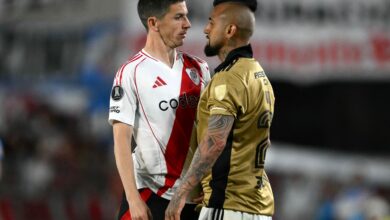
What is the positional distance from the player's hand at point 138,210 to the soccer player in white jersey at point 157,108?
17cm

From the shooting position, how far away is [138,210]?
22.0ft

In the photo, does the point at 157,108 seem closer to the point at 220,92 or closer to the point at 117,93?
the point at 117,93

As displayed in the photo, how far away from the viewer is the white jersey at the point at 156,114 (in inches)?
274

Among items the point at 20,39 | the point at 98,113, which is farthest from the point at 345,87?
the point at 20,39

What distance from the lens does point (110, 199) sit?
16.0 meters

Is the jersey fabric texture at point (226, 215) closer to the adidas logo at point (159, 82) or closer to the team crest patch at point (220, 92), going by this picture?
the team crest patch at point (220, 92)

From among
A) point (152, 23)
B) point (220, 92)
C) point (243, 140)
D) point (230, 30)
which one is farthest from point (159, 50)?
point (243, 140)

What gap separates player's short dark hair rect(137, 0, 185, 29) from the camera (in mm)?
7031

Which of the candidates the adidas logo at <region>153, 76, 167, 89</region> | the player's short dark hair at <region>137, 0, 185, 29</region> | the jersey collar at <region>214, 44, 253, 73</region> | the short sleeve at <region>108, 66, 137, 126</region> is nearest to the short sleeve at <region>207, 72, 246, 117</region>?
the jersey collar at <region>214, 44, 253, 73</region>

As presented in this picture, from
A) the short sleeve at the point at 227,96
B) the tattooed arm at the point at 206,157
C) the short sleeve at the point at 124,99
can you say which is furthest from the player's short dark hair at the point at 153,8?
the tattooed arm at the point at 206,157

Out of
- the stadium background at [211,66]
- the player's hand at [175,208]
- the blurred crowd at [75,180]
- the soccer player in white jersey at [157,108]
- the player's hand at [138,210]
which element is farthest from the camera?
the stadium background at [211,66]

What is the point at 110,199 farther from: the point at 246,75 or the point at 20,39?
the point at 246,75

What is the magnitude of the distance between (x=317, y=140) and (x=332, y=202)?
A: 2625 mm

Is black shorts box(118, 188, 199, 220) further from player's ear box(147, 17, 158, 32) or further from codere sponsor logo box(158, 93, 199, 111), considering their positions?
player's ear box(147, 17, 158, 32)
